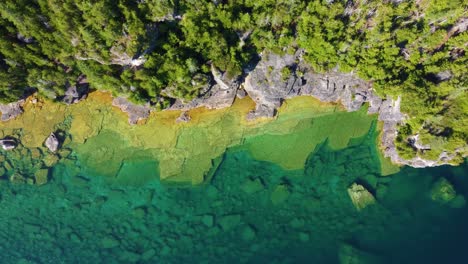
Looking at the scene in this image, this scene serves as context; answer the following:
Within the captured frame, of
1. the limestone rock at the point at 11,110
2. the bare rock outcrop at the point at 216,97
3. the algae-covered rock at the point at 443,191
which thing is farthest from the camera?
the limestone rock at the point at 11,110

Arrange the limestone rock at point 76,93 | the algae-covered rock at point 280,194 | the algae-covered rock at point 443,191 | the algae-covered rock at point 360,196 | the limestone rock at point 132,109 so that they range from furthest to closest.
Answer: the algae-covered rock at point 280,194, the algae-covered rock at point 360,196, the algae-covered rock at point 443,191, the limestone rock at point 132,109, the limestone rock at point 76,93

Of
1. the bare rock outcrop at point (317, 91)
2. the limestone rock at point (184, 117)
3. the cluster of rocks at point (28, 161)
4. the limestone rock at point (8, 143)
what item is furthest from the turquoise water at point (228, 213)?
the limestone rock at point (184, 117)

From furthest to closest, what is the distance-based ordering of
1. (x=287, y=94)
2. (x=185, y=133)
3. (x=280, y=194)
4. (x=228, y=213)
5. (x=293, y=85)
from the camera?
(x=228, y=213) → (x=280, y=194) → (x=185, y=133) → (x=287, y=94) → (x=293, y=85)

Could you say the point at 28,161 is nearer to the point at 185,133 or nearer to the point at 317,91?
the point at 185,133

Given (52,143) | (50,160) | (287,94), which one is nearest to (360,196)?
(287,94)

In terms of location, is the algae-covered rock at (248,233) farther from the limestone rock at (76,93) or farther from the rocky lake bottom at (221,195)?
the limestone rock at (76,93)
